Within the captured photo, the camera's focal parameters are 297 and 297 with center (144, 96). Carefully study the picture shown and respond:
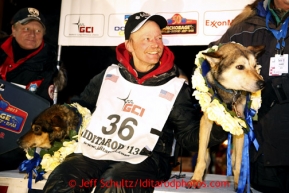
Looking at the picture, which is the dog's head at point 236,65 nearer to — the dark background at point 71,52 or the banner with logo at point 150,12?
the banner with logo at point 150,12

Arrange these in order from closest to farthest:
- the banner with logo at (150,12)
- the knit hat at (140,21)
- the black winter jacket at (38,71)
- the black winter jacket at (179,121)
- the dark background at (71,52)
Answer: the black winter jacket at (179,121)
the knit hat at (140,21)
the black winter jacket at (38,71)
the banner with logo at (150,12)
the dark background at (71,52)

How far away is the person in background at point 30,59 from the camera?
3416 mm

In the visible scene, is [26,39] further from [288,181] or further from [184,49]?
[288,181]

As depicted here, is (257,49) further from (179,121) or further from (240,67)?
(179,121)

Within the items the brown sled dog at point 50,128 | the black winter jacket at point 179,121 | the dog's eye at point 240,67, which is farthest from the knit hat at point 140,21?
the brown sled dog at point 50,128

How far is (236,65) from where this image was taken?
229 centimetres

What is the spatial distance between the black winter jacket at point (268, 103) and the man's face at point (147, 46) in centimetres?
66

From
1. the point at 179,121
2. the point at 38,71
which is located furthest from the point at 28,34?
the point at 179,121

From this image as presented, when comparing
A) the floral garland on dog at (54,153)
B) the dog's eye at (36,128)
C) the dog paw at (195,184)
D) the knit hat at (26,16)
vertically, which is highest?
the knit hat at (26,16)

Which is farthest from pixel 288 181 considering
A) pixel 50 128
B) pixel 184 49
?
pixel 184 49

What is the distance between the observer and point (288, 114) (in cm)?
231

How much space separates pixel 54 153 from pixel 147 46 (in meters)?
1.23

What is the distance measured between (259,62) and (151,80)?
0.92m

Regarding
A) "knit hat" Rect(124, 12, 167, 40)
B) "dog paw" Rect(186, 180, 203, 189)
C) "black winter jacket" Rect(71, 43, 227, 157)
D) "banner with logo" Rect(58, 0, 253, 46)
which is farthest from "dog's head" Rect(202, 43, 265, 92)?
"banner with logo" Rect(58, 0, 253, 46)
